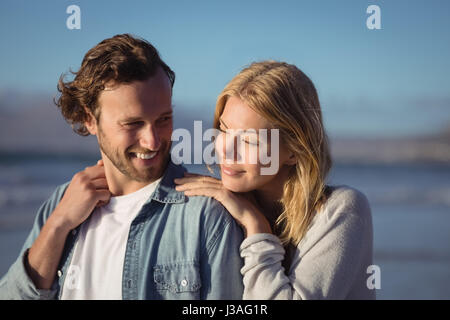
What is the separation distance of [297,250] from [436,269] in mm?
4372

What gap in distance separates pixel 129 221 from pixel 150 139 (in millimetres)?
472

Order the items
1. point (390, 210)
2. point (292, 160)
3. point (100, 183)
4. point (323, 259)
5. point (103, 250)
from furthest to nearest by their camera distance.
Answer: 1. point (390, 210)
2. point (100, 183)
3. point (292, 160)
4. point (103, 250)
5. point (323, 259)

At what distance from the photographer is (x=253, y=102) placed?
2.44 m

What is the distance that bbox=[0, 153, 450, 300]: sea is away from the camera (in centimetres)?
576

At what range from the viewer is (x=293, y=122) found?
2484 mm

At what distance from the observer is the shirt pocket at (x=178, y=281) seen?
7.50 ft

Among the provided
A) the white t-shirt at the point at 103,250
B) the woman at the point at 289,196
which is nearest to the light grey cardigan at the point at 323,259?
the woman at the point at 289,196

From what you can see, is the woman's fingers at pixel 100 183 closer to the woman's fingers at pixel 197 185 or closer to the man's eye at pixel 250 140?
the woman's fingers at pixel 197 185

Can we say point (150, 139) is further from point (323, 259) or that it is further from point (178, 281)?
point (323, 259)

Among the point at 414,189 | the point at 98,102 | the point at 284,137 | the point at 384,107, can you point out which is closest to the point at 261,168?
the point at 284,137

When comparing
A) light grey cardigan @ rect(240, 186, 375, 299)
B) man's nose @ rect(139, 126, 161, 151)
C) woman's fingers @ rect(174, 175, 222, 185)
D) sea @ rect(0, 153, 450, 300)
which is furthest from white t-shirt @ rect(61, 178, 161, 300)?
light grey cardigan @ rect(240, 186, 375, 299)

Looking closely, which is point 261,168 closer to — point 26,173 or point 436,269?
point 436,269

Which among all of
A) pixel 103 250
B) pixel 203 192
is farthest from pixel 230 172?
pixel 103 250

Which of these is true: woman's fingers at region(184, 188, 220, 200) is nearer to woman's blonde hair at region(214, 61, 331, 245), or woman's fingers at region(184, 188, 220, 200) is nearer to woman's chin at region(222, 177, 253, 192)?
woman's chin at region(222, 177, 253, 192)
